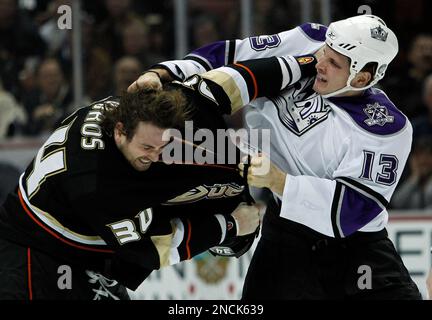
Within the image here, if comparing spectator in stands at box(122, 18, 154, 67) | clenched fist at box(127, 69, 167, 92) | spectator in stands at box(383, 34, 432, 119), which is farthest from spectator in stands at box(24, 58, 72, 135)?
clenched fist at box(127, 69, 167, 92)

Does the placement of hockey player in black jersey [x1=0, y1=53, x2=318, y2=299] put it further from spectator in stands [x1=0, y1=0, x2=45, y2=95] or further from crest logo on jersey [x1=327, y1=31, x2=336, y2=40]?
spectator in stands [x1=0, y1=0, x2=45, y2=95]

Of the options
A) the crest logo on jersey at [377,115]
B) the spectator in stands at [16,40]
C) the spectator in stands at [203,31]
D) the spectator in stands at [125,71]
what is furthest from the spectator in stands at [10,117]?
the crest logo on jersey at [377,115]

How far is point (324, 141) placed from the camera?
352cm

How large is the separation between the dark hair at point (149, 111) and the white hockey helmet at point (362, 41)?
630mm

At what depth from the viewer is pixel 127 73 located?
597 cm

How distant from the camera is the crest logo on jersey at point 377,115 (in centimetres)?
341

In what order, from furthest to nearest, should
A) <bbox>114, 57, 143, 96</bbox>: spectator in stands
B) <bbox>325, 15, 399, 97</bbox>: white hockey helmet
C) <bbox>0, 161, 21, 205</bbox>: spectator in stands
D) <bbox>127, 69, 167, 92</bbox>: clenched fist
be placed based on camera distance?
1. <bbox>114, 57, 143, 96</bbox>: spectator in stands
2. <bbox>0, 161, 21, 205</bbox>: spectator in stands
3. <bbox>325, 15, 399, 97</bbox>: white hockey helmet
4. <bbox>127, 69, 167, 92</bbox>: clenched fist

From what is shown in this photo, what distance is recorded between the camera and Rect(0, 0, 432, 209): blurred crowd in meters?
5.74

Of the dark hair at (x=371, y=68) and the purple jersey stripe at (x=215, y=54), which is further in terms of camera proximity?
the purple jersey stripe at (x=215, y=54)

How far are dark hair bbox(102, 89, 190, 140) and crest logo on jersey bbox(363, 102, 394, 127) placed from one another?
69 centimetres

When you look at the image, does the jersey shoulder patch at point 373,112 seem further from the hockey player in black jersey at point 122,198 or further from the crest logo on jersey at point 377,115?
the hockey player in black jersey at point 122,198

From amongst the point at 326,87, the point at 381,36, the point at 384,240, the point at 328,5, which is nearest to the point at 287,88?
the point at 326,87

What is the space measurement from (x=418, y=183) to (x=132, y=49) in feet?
6.58

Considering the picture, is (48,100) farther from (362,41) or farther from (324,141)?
(362,41)
